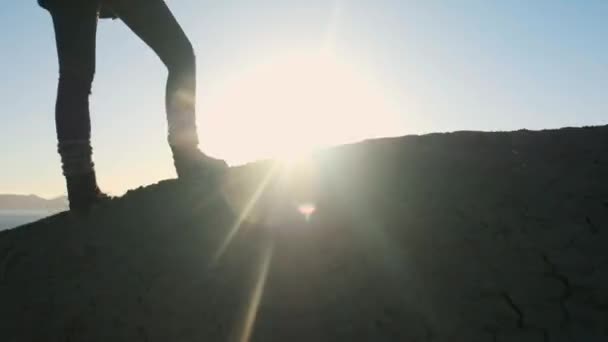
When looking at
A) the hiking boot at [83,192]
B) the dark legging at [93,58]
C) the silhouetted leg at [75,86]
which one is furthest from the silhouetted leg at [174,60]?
the hiking boot at [83,192]

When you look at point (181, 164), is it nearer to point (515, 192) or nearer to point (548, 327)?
point (515, 192)

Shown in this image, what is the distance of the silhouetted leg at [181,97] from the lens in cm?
316

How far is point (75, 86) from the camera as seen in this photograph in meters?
2.75

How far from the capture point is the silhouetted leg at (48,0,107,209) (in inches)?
106

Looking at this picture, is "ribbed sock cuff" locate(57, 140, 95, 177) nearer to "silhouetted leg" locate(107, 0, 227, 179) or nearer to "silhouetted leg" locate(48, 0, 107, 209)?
"silhouetted leg" locate(48, 0, 107, 209)

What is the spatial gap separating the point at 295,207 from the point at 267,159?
1188mm

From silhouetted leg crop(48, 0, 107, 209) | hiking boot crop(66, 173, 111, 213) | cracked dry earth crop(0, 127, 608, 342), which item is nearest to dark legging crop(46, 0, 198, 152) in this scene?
silhouetted leg crop(48, 0, 107, 209)

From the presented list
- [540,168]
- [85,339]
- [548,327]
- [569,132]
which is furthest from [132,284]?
[569,132]

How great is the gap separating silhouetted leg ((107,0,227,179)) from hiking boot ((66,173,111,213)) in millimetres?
586

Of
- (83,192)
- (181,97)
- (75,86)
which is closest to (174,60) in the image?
(181,97)

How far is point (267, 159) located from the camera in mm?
3750

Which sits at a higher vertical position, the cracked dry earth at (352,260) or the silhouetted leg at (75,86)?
the silhouetted leg at (75,86)

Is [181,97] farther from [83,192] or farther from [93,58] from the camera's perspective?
[83,192]

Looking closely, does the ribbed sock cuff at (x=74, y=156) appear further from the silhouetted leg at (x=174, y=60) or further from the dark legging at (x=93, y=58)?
the silhouetted leg at (x=174, y=60)
